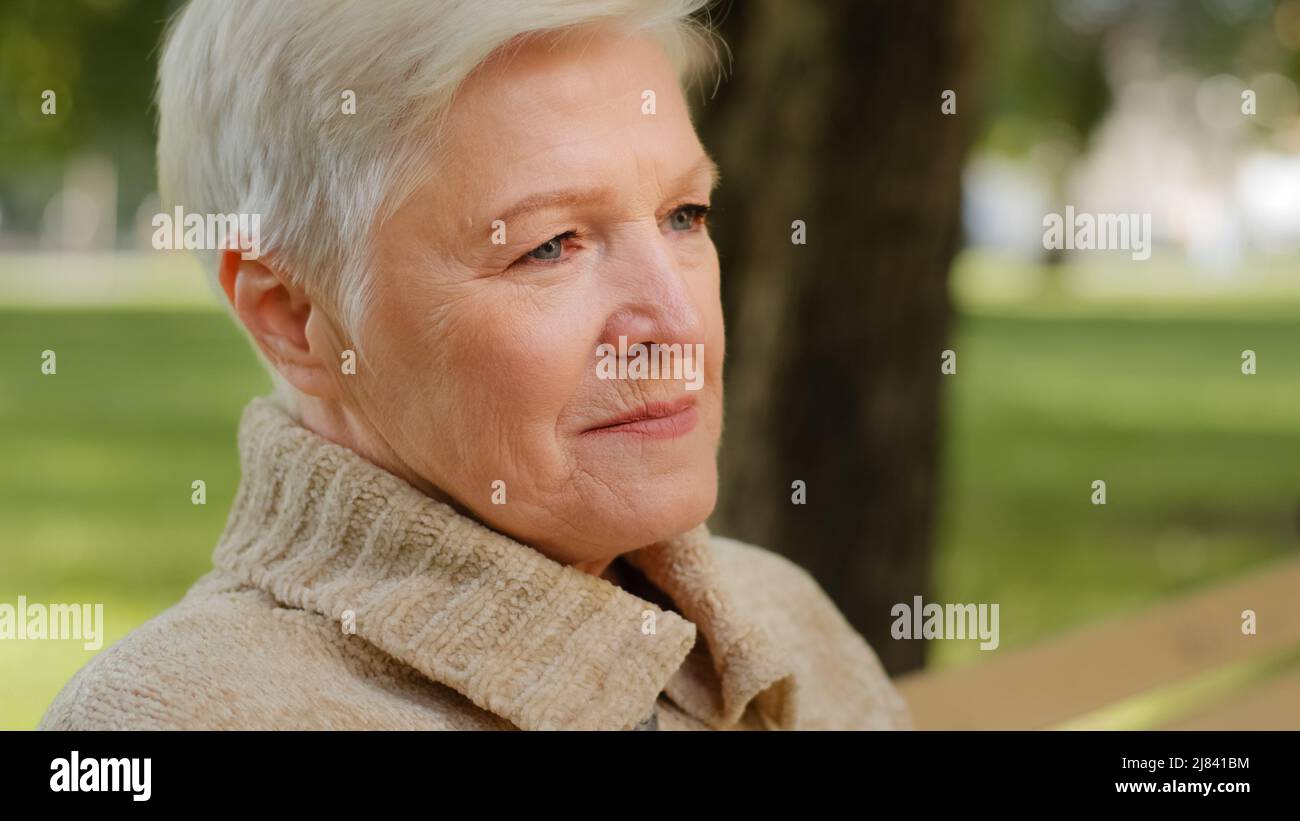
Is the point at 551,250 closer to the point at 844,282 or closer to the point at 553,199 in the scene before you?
the point at 553,199

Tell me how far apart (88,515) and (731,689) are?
6.94 metres

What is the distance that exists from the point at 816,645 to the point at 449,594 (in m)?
Answer: 0.79

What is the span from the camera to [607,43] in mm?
1575

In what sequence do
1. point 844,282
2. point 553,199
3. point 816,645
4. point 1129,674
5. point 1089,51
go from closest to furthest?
point 553,199
point 816,645
point 1129,674
point 844,282
point 1089,51

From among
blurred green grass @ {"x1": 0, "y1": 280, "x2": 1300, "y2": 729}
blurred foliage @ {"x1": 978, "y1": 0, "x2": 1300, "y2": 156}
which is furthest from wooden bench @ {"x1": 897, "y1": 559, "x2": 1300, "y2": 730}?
blurred foliage @ {"x1": 978, "y1": 0, "x2": 1300, "y2": 156}

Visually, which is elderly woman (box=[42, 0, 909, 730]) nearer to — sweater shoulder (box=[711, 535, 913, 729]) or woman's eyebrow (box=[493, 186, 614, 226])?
woman's eyebrow (box=[493, 186, 614, 226])

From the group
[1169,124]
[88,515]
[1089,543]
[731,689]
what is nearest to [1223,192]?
[1169,124]

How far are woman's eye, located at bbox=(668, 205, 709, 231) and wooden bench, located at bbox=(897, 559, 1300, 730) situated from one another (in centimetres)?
109

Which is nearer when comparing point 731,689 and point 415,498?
point 415,498

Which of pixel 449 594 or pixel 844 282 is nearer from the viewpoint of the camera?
pixel 449 594

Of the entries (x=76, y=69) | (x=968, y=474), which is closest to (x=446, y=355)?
(x=76, y=69)

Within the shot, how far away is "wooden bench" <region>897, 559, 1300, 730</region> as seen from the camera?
99.3 inches

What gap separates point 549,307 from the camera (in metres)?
1.54
